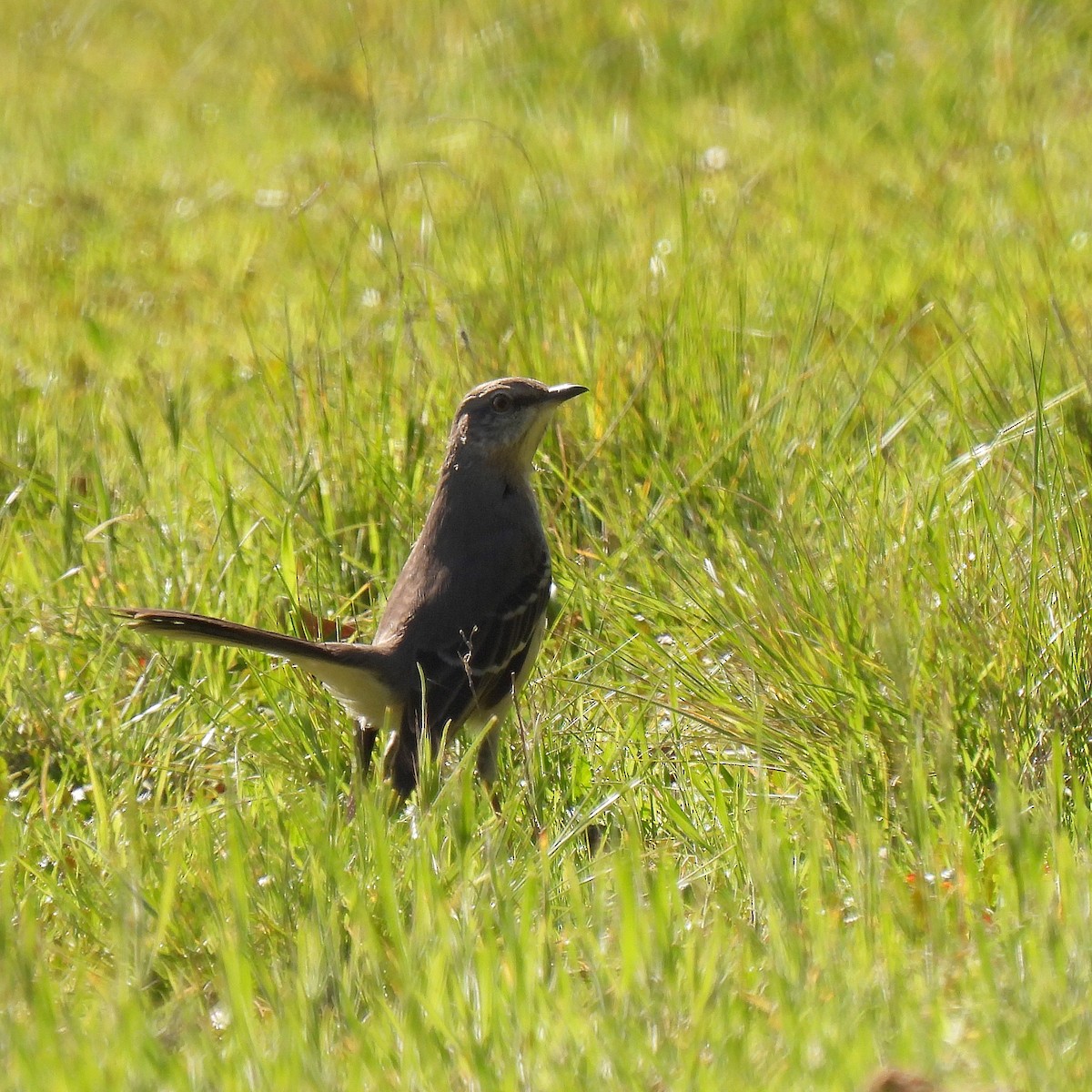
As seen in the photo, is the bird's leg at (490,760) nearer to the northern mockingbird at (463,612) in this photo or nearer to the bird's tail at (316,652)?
the northern mockingbird at (463,612)

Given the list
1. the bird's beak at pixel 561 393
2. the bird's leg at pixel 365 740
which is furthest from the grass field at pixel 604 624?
the bird's beak at pixel 561 393

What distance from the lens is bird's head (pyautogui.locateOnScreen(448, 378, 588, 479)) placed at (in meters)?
4.31

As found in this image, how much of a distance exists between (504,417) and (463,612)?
58 centimetres

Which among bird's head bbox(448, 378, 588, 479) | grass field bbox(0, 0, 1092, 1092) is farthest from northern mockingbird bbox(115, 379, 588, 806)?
grass field bbox(0, 0, 1092, 1092)

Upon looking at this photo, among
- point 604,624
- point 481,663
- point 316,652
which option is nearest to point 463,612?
point 481,663

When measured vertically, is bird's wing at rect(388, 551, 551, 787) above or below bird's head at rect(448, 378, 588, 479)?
below

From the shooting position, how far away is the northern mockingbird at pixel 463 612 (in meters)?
3.78

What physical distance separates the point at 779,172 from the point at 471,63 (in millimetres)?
2738

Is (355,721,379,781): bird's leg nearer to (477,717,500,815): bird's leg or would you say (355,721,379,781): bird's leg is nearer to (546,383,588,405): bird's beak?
(477,717,500,815): bird's leg

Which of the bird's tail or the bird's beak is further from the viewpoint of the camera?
the bird's beak

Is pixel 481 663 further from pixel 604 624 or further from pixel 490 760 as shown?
pixel 604 624

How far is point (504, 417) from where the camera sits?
4.32 m

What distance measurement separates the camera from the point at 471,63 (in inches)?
384

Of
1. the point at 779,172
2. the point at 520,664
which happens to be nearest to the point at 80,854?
the point at 520,664
